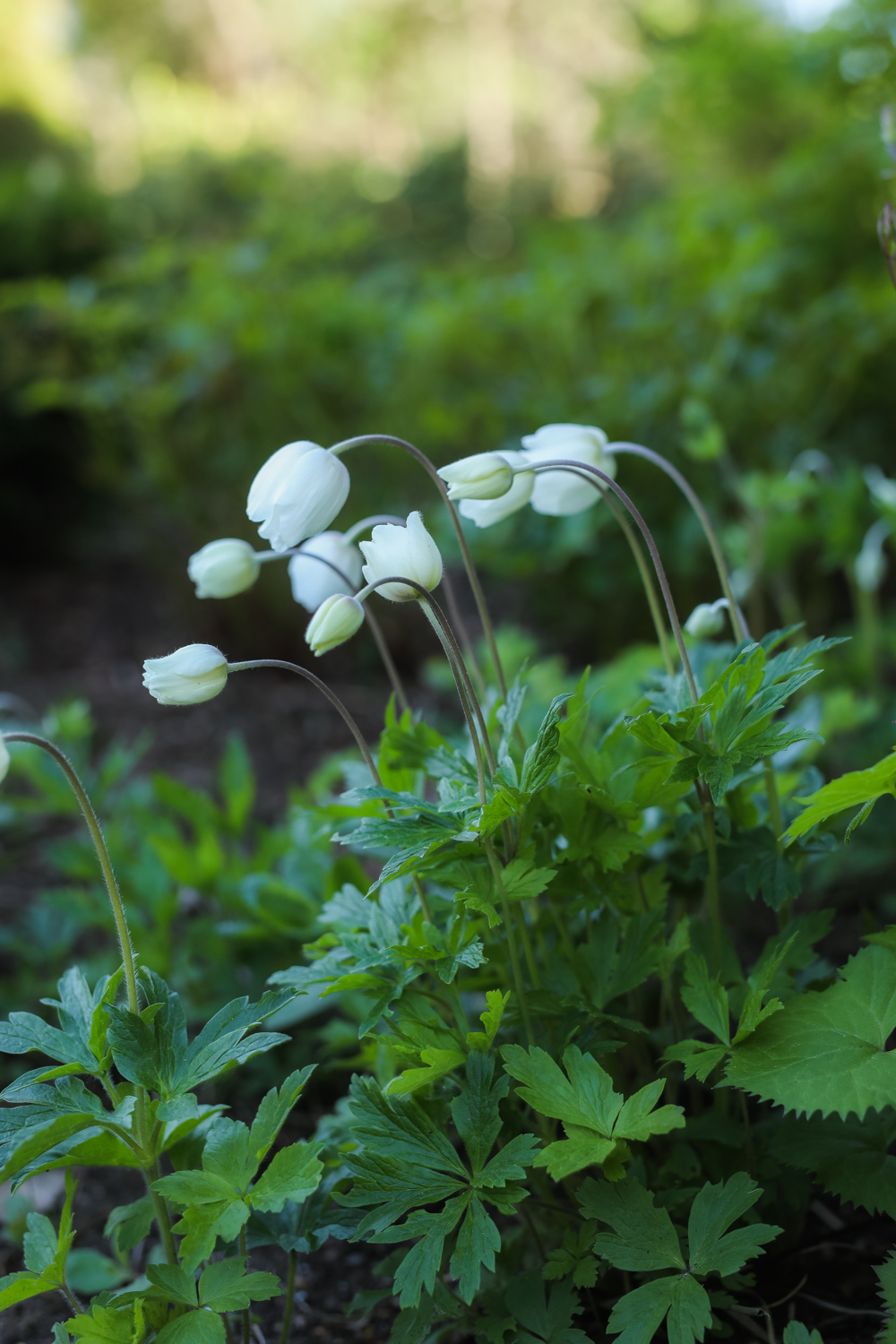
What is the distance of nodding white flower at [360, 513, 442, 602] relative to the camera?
923mm

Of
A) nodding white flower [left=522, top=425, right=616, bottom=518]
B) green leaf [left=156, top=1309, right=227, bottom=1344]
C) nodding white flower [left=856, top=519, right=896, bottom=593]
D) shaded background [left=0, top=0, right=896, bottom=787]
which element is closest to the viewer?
green leaf [left=156, top=1309, right=227, bottom=1344]

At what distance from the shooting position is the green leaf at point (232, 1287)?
0.84 meters

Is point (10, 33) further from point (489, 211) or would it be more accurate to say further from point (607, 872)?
point (607, 872)

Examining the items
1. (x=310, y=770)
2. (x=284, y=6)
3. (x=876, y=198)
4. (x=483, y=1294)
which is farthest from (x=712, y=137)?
(x=284, y=6)

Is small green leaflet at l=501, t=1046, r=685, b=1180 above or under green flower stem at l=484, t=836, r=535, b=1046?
under

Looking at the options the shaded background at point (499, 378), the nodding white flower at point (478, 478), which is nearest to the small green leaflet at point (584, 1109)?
the nodding white flower at point (478, 478)

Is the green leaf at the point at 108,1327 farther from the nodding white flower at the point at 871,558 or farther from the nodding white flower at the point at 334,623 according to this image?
the nodding white flower at the point at 871,558

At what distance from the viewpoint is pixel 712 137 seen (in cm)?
450

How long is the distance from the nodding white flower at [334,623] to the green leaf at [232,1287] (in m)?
0.57

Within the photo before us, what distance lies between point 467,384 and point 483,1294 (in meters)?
3.09

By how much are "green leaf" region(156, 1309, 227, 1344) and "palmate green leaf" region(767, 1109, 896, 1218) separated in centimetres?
58

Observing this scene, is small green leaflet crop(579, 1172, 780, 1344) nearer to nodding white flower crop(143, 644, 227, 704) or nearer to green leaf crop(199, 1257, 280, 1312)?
green leaf crop(199, 1257, 280, 1312)

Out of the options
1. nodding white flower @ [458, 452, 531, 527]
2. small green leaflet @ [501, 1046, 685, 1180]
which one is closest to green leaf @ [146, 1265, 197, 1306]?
small green leaflet @ [501, 1046, 685, 1180]

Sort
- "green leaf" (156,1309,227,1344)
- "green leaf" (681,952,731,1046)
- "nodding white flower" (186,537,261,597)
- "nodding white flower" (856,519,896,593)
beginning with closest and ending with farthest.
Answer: "green leaf" (156,1309,227,1344), "green leaf" (681,952,731,1046), "nodding white flower" (186,537,261,597), "nodding white flower" (856,519,896,593)
